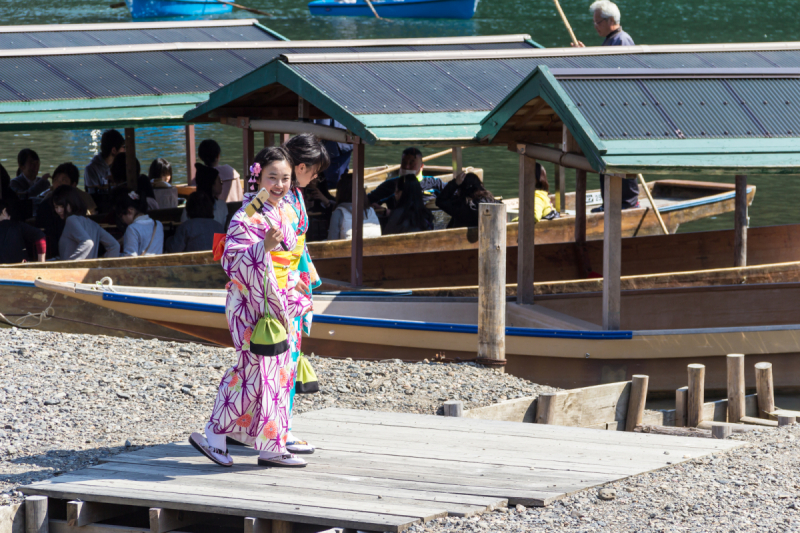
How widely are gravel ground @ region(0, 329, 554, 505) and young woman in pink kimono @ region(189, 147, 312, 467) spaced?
3.61 ft

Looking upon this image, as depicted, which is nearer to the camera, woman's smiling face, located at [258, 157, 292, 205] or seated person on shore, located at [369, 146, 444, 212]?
woman's smiling face, located at [258, 157, 292, 205]

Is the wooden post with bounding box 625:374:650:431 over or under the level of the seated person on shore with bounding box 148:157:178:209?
under

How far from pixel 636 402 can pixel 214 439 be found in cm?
333

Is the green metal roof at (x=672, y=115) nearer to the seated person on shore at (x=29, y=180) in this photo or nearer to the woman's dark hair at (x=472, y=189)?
the woman's dark hair at (x=472, y=189)

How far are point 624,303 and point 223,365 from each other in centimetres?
363

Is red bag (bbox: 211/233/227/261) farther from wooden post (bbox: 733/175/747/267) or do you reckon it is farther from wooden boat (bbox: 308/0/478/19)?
wooden boat (bbox: 308/0/478/19)

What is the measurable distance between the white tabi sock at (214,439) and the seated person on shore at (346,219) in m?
5.64

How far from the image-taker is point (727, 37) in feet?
134

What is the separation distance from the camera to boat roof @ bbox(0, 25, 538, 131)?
10461 millimetres

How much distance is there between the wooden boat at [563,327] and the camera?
8.30 metres

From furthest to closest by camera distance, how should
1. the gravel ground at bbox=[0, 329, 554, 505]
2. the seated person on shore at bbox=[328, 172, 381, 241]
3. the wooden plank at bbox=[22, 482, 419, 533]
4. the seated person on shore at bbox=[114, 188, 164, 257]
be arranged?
the seated person on shore at bbox=[328, 172, 381, 241] → the seated person on shore at bbox=[114, 188, 164, 257] → the gravel ground at bbox=[0, 329, 554, 505] → the wooden plank at bbox=[22, 482, 419, 533]

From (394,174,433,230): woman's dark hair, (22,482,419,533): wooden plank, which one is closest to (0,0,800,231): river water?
(394,174,433,230): woman's dark hair

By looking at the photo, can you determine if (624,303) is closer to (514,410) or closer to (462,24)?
(514,410)

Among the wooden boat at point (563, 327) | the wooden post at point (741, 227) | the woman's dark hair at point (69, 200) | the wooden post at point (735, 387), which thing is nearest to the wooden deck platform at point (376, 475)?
the wooden post at point (735, 387)
